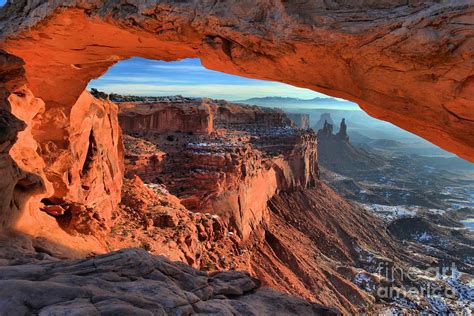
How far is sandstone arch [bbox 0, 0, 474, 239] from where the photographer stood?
20.6 feet

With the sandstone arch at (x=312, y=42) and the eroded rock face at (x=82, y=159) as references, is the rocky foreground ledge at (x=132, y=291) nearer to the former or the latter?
the sandstone arch at (x=312, y=42)

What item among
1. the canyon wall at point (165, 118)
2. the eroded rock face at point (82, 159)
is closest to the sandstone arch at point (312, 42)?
the eroded rock face at point (82, 159)

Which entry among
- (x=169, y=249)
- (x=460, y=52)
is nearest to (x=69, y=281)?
(x=460, y=52)

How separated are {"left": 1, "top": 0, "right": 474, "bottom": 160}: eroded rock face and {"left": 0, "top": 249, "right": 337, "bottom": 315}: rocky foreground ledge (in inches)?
169

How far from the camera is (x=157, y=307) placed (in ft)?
18.7

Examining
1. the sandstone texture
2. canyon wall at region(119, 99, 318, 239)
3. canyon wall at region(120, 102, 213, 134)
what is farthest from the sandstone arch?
canyon wall at region(120, 102, 213, 134)

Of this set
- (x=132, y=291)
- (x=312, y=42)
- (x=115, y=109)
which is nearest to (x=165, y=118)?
(x=115, y=109)

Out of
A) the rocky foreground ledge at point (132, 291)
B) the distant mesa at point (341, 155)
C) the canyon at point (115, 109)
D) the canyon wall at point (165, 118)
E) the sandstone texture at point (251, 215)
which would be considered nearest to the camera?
the rocky foreground ledge at point (132, 291)

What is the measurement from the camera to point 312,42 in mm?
7105

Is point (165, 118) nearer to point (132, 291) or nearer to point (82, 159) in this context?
point (82, 159)

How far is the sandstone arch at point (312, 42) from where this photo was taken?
627 centimetres

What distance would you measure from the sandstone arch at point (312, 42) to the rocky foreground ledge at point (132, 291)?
369 cm

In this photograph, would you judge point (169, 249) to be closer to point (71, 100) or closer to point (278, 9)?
point (71, 100)

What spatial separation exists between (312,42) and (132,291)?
210 inches
